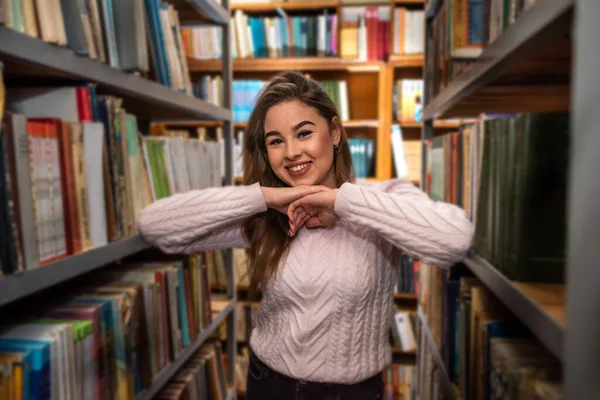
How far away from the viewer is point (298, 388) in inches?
43.3

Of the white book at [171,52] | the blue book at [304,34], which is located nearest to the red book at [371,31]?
the blue book at [304,34]

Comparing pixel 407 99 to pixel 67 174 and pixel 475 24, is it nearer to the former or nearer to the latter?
pixel 475 24

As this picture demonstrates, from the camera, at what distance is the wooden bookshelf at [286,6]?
108 inches

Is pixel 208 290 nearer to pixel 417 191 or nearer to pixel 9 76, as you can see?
pixel 417 191

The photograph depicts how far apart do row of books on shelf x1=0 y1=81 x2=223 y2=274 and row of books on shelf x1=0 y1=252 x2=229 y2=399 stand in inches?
5.7

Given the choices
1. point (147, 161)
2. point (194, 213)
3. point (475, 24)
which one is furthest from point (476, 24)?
point (147, 161)

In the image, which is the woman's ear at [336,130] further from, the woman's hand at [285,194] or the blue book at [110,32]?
the blue book at [110,32]

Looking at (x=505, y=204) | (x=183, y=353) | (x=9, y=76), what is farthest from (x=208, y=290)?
(x=505, y=204)

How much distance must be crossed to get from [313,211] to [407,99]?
1.85 m

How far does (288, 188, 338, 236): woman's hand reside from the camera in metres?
→ 1.07

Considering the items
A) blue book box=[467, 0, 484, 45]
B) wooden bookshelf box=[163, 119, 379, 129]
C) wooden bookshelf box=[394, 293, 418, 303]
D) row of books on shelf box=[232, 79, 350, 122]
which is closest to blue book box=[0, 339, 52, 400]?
blue book box=[467, 0, 484, 45]

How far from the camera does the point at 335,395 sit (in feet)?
3.57

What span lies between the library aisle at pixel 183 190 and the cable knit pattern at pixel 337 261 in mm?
89

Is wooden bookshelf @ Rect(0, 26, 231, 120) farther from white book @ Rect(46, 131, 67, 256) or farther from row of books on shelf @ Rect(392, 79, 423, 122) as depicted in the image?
row of books on shelf @ Rect(392, 79, 423, 122)
